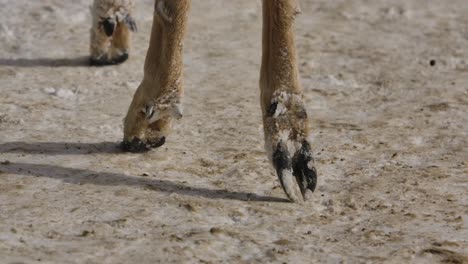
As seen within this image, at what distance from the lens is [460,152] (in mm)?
5824

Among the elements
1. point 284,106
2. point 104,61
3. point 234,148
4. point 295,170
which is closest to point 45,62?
point 104,61

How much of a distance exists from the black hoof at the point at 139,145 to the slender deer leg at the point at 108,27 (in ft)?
5.50

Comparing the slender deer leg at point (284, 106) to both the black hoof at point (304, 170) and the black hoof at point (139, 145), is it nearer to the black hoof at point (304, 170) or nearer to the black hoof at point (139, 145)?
the black hoof at point (304, 170)

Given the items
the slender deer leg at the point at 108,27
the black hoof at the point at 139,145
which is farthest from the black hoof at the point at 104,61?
the black hoof at the point at 139,145

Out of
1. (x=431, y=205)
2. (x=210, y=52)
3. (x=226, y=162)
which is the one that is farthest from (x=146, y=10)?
(x=431, y=205)

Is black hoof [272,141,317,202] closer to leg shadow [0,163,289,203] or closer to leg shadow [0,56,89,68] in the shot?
leg shadow [0,163,289,203]

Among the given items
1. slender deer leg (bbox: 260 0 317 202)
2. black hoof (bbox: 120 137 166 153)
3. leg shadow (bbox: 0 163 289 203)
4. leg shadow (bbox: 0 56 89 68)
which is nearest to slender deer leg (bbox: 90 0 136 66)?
leg shadow (bbox: 0 56 89 68)

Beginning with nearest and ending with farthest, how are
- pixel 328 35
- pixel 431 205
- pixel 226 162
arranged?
1. pixel 431 205
2. pixel 226 162
3. pixel 328 35

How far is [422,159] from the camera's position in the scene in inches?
224

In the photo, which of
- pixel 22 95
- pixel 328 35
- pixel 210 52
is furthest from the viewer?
pixel 328 35

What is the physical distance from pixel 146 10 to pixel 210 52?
1.12 m

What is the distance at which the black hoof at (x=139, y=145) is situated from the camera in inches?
219

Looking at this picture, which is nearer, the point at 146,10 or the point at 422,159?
the point at 422,159

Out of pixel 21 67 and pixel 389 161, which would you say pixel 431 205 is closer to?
pixel 389 161
